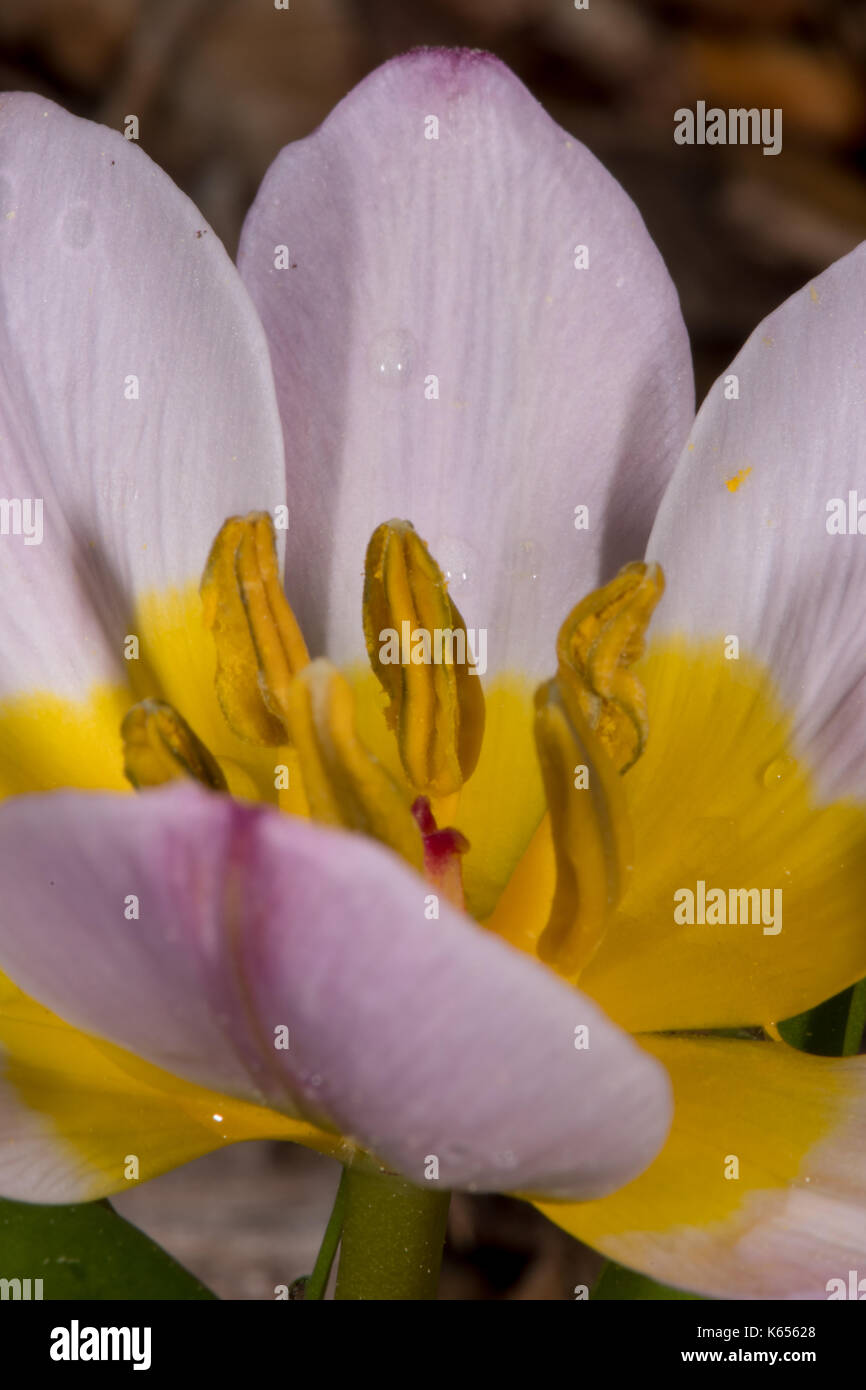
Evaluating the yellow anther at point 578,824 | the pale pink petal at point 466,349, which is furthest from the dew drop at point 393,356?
the yellow anther at point 578,824

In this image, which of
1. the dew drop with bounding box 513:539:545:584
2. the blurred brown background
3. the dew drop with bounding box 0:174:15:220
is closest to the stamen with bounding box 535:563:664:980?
the dew drop with bounding box 513:539:545:584

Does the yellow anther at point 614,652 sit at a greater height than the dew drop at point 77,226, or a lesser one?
lesser

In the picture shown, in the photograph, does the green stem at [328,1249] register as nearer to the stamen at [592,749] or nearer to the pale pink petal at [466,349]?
the stamen at [592,749]

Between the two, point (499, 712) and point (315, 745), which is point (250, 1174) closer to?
point (499, 712)
